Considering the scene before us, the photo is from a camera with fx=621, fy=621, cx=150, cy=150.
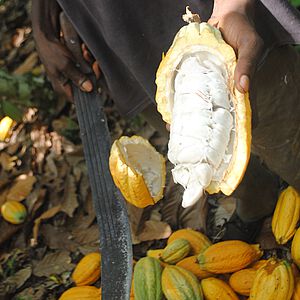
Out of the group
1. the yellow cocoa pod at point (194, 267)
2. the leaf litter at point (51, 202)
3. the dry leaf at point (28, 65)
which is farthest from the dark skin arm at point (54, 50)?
the dry leaf at point (28, 65)

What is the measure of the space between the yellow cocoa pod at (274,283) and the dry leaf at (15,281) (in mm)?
932

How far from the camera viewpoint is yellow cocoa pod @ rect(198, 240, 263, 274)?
6.29 ft

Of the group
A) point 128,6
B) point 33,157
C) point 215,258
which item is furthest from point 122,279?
point 33,157

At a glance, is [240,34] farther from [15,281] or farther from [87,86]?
[15,281]

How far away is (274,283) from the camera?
1734 mm

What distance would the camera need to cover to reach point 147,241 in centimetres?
231

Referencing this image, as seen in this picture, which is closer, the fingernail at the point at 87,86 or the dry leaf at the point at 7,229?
the fingernail at the point at 87,86

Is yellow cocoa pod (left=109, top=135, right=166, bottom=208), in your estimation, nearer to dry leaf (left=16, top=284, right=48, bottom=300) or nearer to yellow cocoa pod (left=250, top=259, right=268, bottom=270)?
yellow cocoa pod (left=250, top=259, right=268, bottom=270)

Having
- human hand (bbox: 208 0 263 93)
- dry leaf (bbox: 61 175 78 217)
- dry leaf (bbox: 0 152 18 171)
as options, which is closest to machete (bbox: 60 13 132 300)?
human hand (bbox: 208 0 263 93)

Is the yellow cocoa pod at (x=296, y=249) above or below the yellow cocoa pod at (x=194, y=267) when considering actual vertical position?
below

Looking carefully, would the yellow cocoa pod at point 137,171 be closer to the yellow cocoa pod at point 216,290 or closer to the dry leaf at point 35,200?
the yellow cocoa pod at point 216,290

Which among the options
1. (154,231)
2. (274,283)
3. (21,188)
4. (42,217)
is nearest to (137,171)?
(274,283)

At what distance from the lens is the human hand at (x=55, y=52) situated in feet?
6.10

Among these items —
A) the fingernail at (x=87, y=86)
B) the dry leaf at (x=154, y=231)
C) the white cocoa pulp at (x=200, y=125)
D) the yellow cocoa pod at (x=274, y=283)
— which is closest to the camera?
the white cocoa pulp at (x=200, y=125)
